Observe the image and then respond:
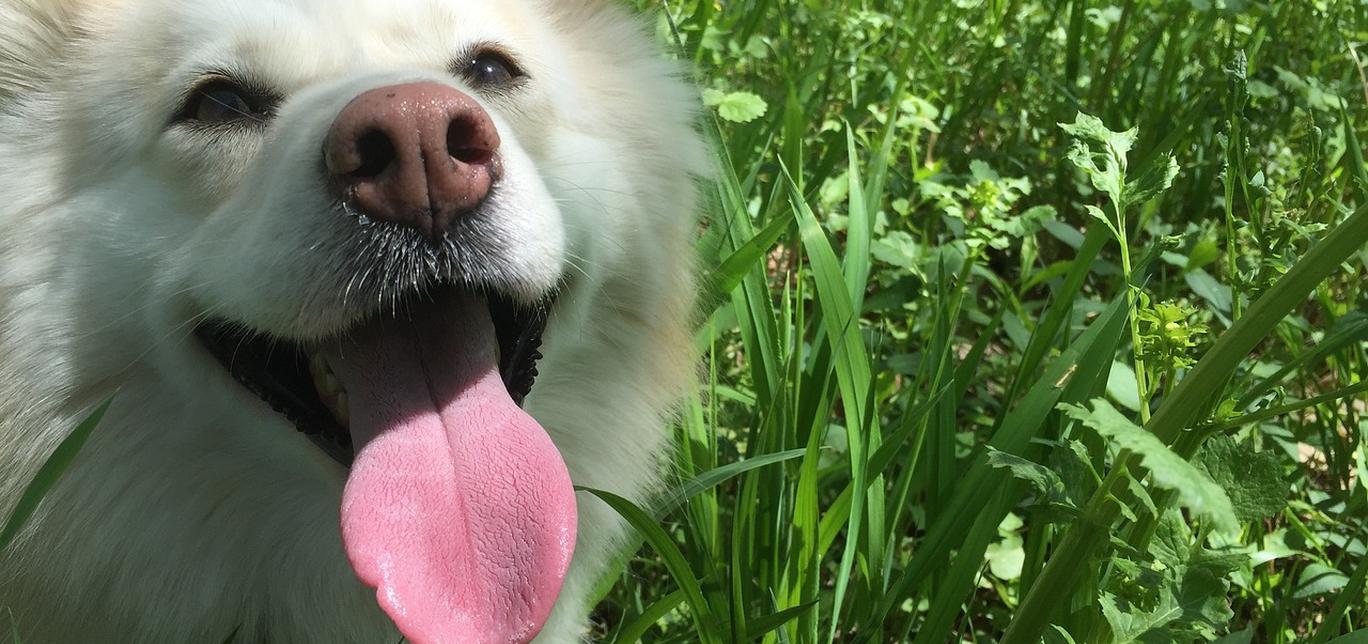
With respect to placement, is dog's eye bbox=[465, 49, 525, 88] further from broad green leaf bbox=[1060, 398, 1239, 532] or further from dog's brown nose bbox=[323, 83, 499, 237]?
broad green leaf bbox=[1060, 398, 1239, 532]

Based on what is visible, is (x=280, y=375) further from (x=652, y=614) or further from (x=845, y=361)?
(x=845, y=361)

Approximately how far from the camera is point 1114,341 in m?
2.04

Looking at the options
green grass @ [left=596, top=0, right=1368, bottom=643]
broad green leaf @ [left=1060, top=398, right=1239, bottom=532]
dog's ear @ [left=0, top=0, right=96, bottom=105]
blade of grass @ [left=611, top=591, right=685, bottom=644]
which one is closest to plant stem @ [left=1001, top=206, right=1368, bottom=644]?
green grass @ [left=596, top=0, right=1368, bottom=643]

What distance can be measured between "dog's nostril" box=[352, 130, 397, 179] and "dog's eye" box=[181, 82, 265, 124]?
39cm

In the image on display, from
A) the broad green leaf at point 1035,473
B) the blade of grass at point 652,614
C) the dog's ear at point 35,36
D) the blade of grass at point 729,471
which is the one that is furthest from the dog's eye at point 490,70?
the broad green leaf at point 1035,473

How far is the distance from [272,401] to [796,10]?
2881mm

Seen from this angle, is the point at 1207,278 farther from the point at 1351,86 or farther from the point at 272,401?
the point at 272,401

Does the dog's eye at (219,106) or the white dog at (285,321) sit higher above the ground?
the dog's eye at (219,106)

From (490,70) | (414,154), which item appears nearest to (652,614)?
(414,154)

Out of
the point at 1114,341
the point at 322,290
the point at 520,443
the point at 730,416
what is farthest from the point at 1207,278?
the point at 322,290

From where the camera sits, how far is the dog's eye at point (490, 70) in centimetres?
224

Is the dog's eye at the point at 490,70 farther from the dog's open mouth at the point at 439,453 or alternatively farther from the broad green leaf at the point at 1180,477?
the broad green leaf at the point at 1180,477

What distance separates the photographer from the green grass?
5.00 ft

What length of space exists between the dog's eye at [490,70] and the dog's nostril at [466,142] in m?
0.48
